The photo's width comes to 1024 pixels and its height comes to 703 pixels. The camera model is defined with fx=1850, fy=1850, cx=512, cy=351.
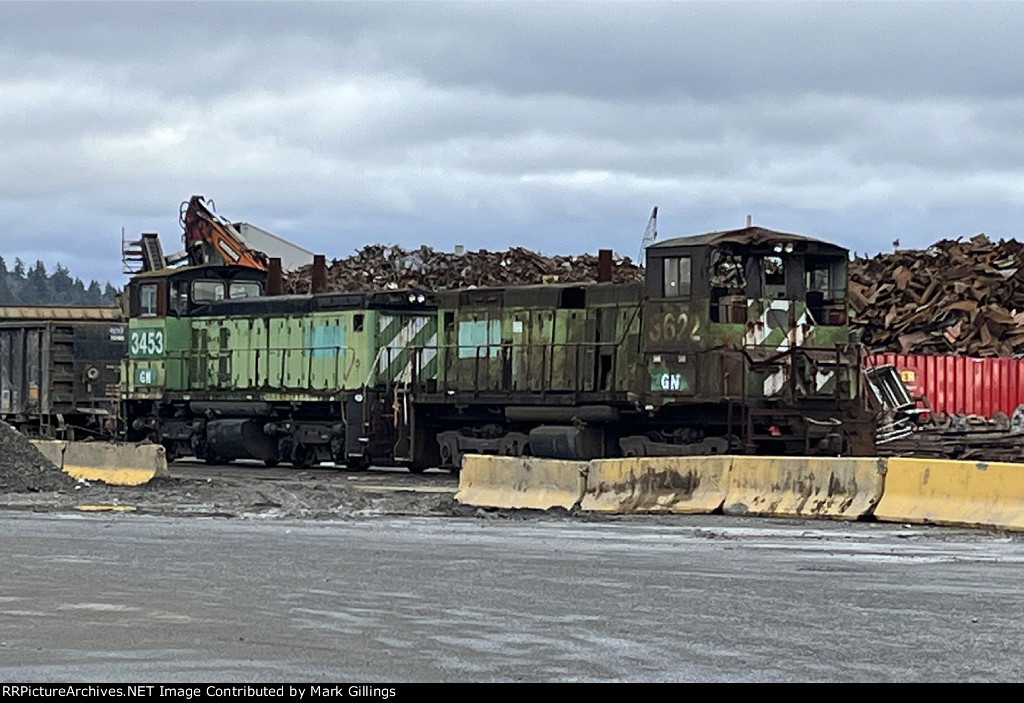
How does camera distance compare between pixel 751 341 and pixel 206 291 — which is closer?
pixel 751 341

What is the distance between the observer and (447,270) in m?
55.1

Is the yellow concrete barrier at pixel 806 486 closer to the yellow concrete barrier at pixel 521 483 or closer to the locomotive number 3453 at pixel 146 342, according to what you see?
the yellow concrete barrier at pixel 521 483

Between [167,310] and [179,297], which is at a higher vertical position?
[179,297]

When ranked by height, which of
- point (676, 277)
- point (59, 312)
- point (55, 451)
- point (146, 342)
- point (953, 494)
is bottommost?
point (953, 494)

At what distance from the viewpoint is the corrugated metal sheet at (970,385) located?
35.4 m

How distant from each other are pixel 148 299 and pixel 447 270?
19.7m

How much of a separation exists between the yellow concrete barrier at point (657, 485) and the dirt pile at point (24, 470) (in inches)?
312

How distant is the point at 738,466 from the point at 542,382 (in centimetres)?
871

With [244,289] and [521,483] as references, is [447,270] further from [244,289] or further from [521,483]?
[521,483]

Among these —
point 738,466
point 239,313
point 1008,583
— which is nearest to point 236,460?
point 239,313

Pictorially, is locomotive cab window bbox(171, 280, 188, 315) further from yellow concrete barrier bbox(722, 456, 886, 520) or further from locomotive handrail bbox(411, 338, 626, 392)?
yellow concrete barrier bbox(722, 456, 886, 520)

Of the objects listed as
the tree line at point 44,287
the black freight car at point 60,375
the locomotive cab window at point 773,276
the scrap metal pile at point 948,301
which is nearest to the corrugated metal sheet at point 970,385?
the scrap metal pile at point 948,301

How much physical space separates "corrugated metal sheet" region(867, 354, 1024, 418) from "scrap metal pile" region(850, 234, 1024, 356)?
7.31 ft

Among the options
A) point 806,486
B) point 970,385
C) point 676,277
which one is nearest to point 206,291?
point 676,277
